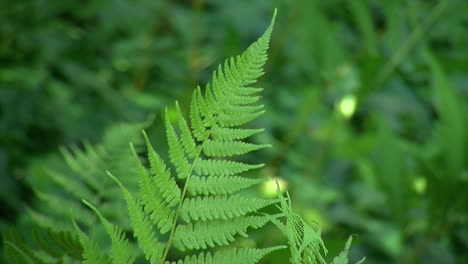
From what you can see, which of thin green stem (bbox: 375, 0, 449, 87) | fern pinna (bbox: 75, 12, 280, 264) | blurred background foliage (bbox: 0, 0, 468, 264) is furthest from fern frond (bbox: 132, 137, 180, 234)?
thin green stem (bbox: 375, 0, 449, 87)

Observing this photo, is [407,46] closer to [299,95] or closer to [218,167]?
[299,95]

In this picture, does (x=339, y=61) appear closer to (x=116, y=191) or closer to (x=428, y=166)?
(x=428, y=166)

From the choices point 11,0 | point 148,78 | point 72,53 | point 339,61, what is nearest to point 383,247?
point 339,61

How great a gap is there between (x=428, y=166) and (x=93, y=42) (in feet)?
3.07

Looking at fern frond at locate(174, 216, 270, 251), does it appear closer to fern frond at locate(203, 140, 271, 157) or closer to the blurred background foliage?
fern frond at locate(203, 140, 271, 157)

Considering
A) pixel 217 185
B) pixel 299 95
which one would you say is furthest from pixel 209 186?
pixel 299 95

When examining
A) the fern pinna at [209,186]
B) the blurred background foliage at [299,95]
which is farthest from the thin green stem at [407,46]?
the fern pinna at [209,186]

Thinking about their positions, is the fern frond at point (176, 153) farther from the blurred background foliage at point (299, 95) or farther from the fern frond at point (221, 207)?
the blurred background foliage at point (299, 95)

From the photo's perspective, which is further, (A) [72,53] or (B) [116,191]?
(A) [72,53]

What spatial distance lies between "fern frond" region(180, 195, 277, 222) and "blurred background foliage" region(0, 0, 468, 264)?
20.3 inches

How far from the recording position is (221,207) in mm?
432

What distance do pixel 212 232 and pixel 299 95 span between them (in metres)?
1.26

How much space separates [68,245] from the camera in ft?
1.60

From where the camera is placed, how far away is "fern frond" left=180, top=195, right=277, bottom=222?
0.42m
